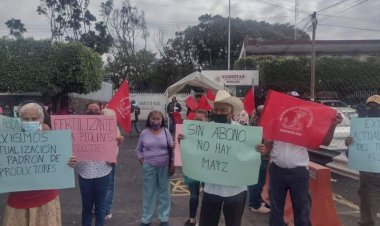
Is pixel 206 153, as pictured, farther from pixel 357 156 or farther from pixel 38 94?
pixel 38 94

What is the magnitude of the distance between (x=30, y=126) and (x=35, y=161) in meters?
0.33

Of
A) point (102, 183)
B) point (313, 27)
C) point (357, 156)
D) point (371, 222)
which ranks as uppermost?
point (313, 27)

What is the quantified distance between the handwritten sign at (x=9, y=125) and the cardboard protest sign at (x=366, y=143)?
3826mm

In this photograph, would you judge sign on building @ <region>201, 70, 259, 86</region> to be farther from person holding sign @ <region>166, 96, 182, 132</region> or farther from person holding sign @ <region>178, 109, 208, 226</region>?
person holding sign @ <region>178, 109, 208, 226</region>

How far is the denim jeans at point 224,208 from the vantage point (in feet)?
13.4

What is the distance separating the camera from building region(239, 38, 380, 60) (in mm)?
39625

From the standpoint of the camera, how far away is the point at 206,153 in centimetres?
427

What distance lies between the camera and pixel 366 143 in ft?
17.1

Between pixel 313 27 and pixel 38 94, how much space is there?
A: 15881mm

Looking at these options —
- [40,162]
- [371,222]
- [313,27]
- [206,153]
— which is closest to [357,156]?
[371,222]

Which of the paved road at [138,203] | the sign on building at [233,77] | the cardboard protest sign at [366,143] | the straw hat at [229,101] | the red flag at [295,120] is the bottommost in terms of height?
the paved road at [138,203]

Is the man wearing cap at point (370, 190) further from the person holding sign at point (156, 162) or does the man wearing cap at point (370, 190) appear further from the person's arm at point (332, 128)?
the person holding sign at point (156, 162)

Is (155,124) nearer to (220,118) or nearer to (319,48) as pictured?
(220,118)

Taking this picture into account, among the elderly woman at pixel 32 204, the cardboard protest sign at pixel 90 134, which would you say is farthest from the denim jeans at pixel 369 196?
the elderly woman at pixel 32 204
